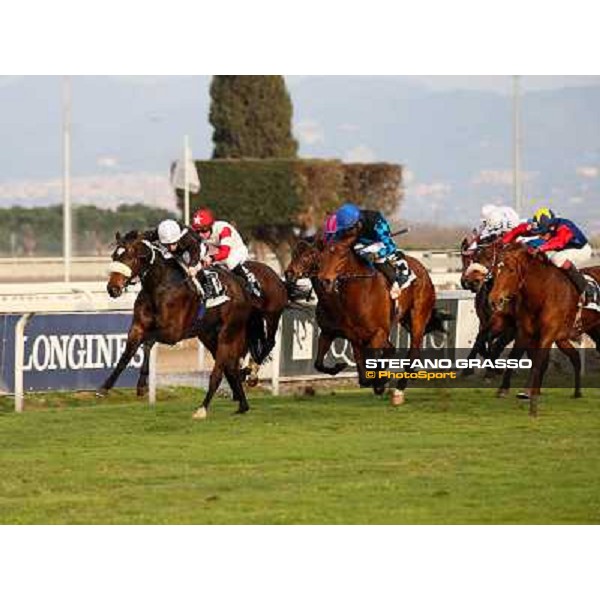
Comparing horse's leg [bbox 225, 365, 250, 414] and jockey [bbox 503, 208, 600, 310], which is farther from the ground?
jockey [bbox 503, 208, 600, 310]

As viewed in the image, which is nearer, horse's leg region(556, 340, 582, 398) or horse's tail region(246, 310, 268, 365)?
horse's tail region(246, 310, 268, 365)

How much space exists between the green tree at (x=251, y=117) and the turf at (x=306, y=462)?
111 feet

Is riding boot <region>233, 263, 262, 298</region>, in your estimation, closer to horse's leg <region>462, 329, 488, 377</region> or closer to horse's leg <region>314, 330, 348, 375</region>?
horse's leg <region>314, 330, 348, 375</region>

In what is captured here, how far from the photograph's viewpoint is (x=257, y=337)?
1479 cm

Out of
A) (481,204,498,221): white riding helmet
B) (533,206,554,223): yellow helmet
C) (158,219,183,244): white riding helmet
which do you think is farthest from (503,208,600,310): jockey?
(158,219,183,244): white riding helmet

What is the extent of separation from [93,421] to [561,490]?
467 cm

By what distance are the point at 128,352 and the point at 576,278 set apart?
12.1 feet

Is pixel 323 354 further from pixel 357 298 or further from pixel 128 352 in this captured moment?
pixel 128 352

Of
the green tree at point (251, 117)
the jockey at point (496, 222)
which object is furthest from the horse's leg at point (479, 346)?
the green tree at point (251, 117)

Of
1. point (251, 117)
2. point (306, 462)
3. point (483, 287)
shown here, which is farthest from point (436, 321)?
point (251, 117)

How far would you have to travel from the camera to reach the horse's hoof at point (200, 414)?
13.3m

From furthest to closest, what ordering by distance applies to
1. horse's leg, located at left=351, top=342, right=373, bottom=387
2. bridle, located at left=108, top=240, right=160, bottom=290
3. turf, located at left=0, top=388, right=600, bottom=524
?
horse's leg, located at left=351, top=342, right=373, bottom=387, bridle, located at left=108, top=240, right=160, bottom=290, turf, located at left=0, top=388, right=600, bottom=524

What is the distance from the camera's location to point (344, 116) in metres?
83.3

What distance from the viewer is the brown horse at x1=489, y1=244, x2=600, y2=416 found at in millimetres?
13867
